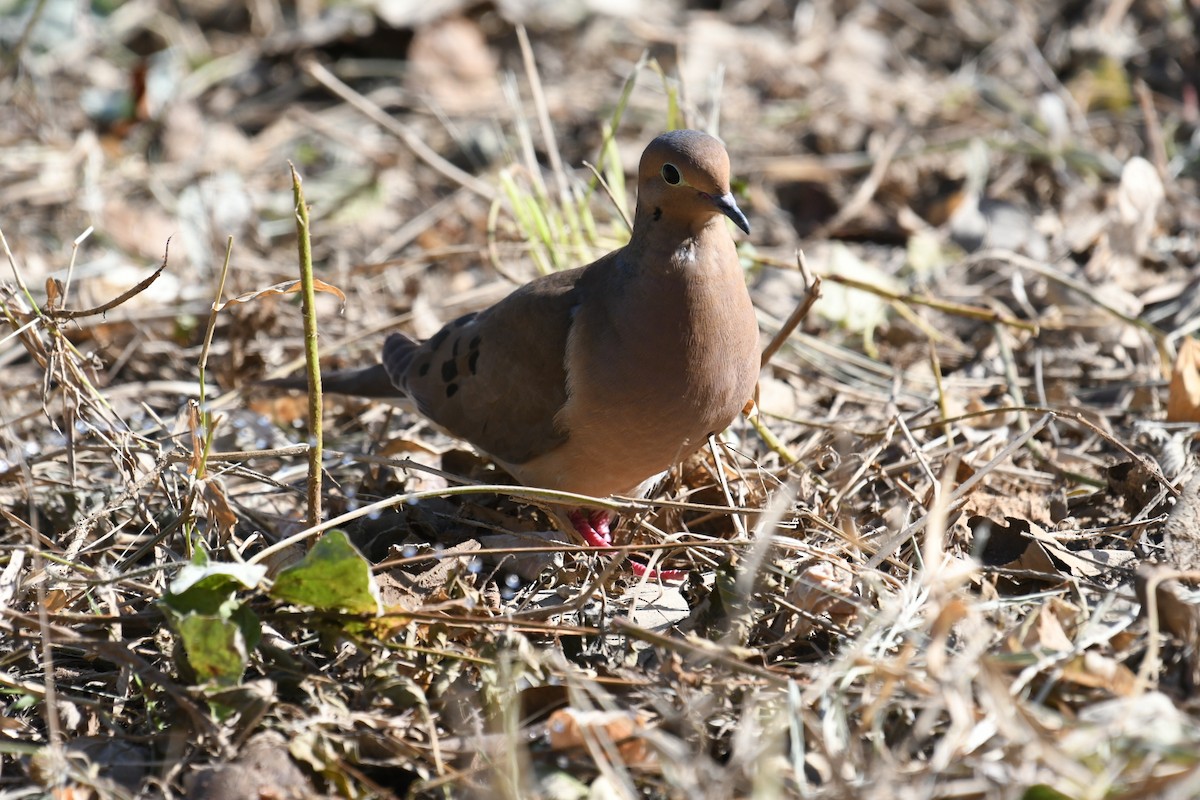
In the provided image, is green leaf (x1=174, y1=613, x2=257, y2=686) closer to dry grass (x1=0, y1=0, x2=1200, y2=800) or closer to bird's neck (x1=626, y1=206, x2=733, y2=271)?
dry grass (x1=0, y1=0, x2=1200, y2=800)

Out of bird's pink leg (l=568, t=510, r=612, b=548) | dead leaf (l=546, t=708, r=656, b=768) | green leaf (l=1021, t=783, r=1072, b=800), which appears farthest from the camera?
bird's pink leg (l=568, t=510, r=612, b=548)

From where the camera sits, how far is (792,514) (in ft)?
10.4

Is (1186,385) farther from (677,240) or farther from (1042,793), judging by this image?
(1042,793)

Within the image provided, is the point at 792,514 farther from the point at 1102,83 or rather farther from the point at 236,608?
the point at 1102,83

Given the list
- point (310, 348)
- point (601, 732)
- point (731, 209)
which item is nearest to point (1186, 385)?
point (731, 209)

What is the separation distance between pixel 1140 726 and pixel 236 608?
5.92 feet

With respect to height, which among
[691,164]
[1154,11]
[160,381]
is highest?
[1154,11]

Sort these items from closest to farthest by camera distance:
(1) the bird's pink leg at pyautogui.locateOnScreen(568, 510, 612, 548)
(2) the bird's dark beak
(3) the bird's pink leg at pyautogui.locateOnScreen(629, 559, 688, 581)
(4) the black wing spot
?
(2) the bird's dark beak → (3) the bird's pink leg at pyautogui.locateOnScreen(629, 559, 688, 581) → (1) the bird's pink leg at pyautogui.locateOnScreen(568, 510, 612, 548) → (4) the black wing spot

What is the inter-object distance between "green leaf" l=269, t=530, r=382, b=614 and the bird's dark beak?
126cm

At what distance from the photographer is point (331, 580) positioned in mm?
2609

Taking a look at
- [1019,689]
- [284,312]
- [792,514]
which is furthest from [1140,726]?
[284,312]

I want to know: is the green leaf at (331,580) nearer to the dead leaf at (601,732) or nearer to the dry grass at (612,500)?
the dry grass at (612,500)

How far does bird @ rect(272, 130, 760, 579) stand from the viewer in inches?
125

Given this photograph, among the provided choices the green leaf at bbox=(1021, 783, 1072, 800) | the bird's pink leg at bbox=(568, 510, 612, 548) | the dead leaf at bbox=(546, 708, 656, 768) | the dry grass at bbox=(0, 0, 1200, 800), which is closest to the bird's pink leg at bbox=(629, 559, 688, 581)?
the dry grass at bbox=(0, 0, 1200, 800)
